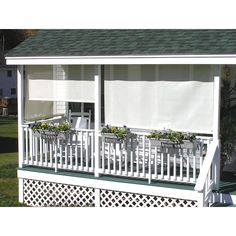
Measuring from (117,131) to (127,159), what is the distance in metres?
0.77

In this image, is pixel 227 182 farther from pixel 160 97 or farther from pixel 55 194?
pixel 55 194

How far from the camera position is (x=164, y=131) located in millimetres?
10797

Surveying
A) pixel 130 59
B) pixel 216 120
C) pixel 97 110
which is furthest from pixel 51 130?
pixel 216 120

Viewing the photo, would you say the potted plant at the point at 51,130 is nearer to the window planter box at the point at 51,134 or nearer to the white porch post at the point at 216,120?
the window planter box at the point at 51,134

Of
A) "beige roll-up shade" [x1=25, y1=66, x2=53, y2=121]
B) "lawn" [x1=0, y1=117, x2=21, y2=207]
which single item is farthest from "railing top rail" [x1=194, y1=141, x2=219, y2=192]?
"lawn" [x1=0, y1=117, x2=21, y2=207]

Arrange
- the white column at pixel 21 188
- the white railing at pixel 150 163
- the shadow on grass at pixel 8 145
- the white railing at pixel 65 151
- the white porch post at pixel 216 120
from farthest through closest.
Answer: the shadow on grass at pixel 8 145
the white column at pixel 21 188
the white railing at pixel 65 151
the white railing at pixel 150 163
the white porch post at pixel 216 120

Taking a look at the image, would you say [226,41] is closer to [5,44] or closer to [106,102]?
[106,102]

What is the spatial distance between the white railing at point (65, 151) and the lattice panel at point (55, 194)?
1.31 feet

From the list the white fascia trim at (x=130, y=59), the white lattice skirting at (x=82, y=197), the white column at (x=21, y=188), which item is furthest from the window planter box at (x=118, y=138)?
the white column at (x=21, y=188)

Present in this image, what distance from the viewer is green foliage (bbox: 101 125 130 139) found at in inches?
432

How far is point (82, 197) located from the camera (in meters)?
11.7

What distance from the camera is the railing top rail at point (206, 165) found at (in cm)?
910

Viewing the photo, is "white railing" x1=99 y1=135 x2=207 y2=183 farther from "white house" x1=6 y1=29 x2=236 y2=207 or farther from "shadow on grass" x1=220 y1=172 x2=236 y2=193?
"shadow on grass" x1=220 y1=172 x2=236 y2=193
